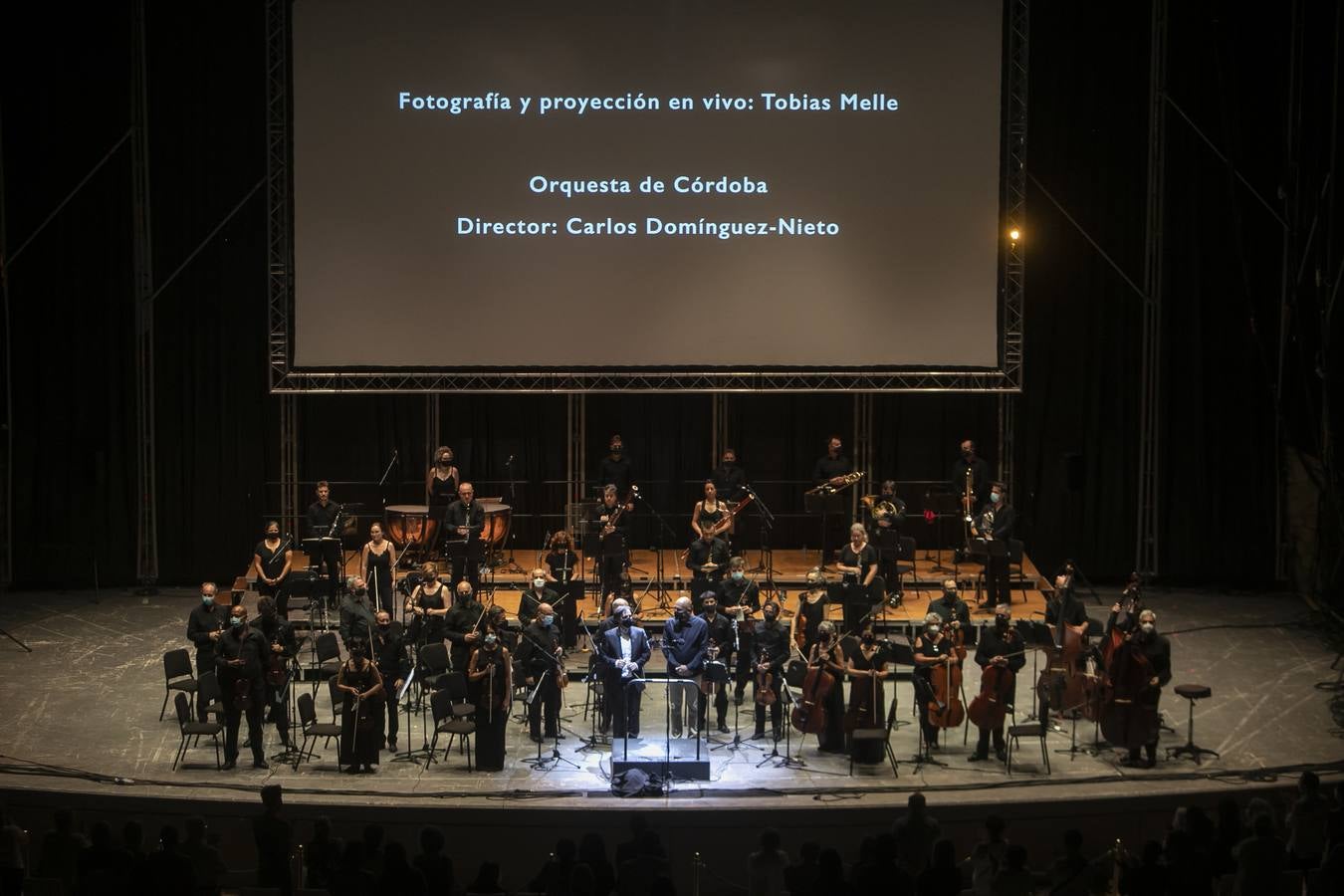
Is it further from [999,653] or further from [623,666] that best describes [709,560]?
[999,653]

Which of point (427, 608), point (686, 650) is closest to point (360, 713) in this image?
point (427, 608)

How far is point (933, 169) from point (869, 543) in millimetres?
Result: 4368

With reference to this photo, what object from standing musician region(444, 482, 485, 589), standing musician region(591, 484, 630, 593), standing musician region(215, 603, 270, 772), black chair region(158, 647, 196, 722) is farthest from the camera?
standing musician region(591, 484, 630, 593)

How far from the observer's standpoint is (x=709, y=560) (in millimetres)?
17516

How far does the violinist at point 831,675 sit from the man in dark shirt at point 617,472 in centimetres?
474

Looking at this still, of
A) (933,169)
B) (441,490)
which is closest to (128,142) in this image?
(441,490)

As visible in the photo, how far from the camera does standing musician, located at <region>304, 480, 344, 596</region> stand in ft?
59.1

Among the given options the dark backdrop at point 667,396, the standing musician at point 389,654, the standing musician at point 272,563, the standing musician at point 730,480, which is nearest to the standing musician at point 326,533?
the standing musician at point 272,563

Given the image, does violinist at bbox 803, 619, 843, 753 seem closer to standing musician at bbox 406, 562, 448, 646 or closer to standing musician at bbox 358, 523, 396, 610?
standing musician at bbox 406, 562, 448, 646

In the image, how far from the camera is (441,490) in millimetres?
18875

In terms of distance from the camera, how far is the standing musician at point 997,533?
713 inches

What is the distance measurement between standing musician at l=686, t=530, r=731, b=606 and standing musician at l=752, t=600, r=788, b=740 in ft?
7.26

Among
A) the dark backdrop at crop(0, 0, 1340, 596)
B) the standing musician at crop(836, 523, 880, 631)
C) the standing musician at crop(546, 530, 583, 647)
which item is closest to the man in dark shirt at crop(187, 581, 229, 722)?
the standing musician at crop(546, 530, 583, 647)

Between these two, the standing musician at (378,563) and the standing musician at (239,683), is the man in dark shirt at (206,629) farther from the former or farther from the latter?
the standing musician at (378,563)
